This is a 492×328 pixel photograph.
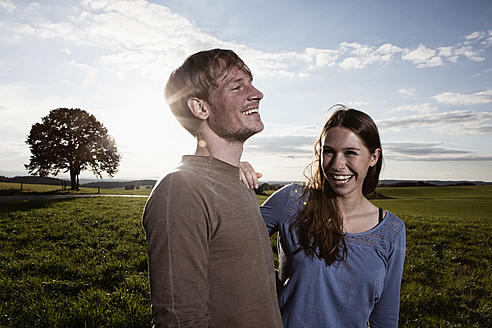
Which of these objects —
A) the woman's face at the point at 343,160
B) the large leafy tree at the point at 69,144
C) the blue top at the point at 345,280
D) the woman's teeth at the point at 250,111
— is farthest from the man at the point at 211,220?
the large leafy tree at the point at 69,144

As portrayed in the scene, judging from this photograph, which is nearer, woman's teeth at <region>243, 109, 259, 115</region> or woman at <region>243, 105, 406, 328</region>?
woman's teeth at <region>243, 109, 259, 115</region>

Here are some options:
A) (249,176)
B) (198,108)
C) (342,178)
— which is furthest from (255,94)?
(342,178)

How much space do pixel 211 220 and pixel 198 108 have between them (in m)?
0.91

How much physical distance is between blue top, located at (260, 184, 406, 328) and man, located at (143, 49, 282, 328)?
1.84ft

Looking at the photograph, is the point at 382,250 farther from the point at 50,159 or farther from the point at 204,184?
the point at 50,159

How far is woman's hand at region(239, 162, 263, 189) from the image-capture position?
2.48 m

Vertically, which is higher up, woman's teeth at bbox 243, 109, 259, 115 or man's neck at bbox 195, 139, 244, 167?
woman's teeth at bbox 243, 109, 259, 115

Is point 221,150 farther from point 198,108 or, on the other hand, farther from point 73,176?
point 73,176

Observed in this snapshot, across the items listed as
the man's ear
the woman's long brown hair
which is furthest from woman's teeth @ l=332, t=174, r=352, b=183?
the man's ear

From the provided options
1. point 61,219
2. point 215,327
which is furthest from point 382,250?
point 61,219

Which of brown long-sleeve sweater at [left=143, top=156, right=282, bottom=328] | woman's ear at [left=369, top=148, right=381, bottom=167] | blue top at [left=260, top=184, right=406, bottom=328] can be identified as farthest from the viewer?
woman's ear at [left=369, top=148, right=381, bottom=167]

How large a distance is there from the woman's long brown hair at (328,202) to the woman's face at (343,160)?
6 centimetres

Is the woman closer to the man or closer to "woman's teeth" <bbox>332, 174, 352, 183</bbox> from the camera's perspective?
"woman's teeth" <bbox>332, 174, 352, 183</bbox>

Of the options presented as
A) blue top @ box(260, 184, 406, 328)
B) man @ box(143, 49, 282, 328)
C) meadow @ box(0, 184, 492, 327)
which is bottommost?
meadow @ box(0, 184, 492, 327)
